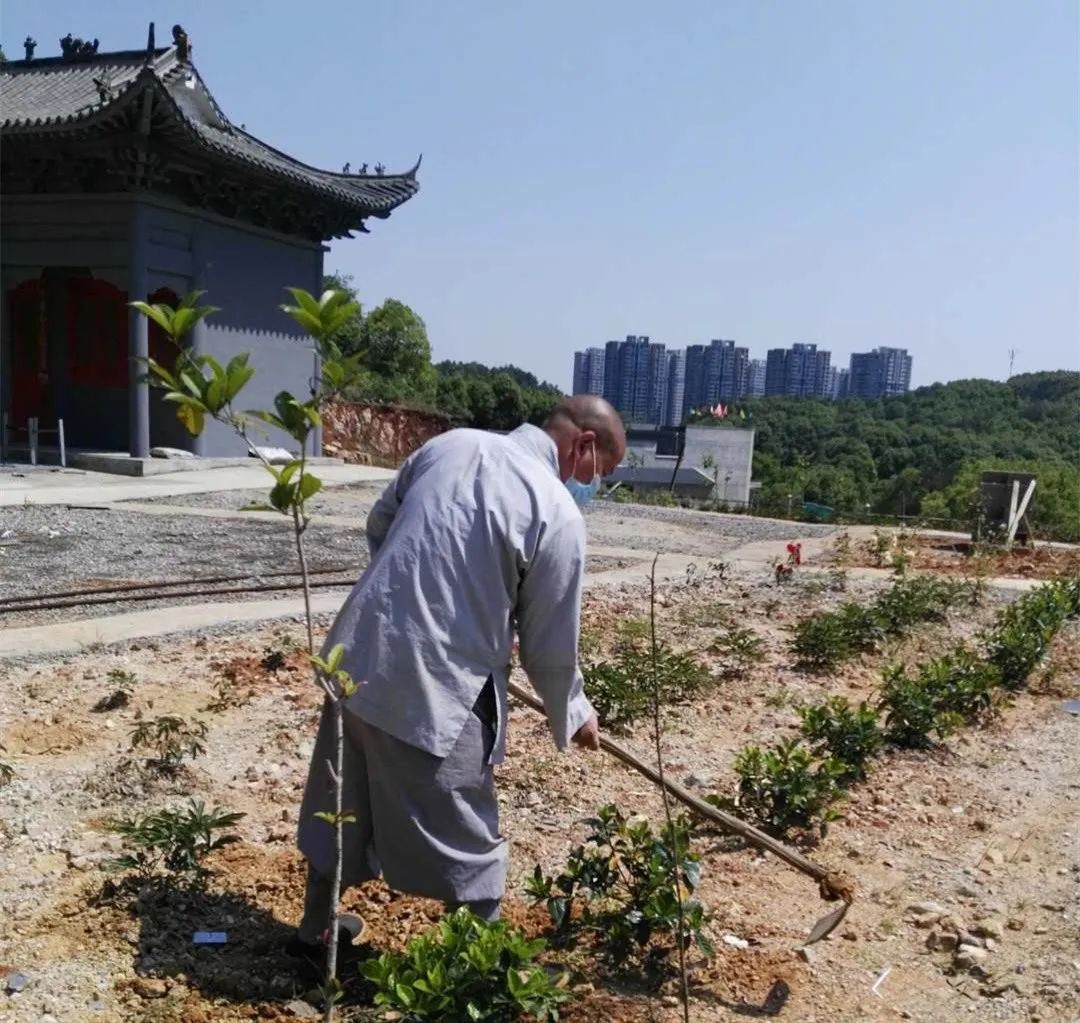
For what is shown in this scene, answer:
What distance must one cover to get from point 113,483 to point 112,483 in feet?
0.04

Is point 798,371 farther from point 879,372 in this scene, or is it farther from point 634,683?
point 634,683

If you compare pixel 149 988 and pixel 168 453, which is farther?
pixel 168 453

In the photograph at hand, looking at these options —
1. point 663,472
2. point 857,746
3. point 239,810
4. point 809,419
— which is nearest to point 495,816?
point 239,810

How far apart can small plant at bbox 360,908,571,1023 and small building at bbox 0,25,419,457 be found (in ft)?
42.7

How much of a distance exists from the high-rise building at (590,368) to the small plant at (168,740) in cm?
8271

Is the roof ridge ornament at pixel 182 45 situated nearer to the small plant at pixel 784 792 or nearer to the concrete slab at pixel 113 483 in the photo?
the concrete slab at pixel 113 483

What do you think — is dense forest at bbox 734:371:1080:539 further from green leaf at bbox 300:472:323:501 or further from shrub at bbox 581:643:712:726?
green leaf at bbox 300:472:323:501

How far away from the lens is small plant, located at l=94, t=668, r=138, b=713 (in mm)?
4434

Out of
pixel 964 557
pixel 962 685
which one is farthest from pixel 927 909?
pixel 964 557

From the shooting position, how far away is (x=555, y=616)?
2.43 metres

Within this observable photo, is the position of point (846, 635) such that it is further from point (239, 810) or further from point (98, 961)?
point (98, 961)

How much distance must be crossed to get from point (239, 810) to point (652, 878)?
158 centimetres

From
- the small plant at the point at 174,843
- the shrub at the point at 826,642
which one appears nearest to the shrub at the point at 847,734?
the shrub at the point at 826,642

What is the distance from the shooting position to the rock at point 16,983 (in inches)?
95.0
